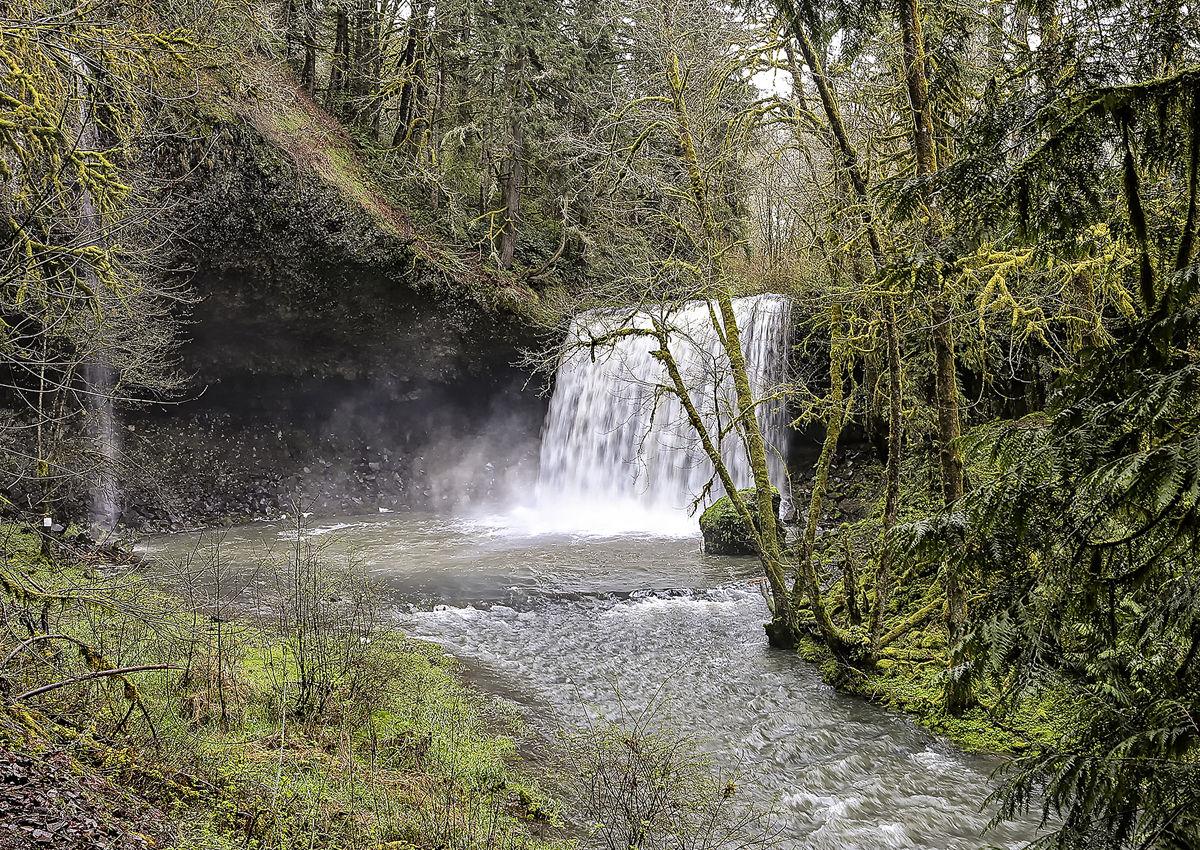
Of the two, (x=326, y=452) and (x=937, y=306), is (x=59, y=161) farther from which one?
(x=326, y=452)

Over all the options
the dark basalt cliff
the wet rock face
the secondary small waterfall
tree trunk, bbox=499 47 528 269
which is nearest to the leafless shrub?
the secondary small waterfall

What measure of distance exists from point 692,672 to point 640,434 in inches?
469

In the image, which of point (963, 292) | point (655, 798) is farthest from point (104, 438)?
point (963, 292)

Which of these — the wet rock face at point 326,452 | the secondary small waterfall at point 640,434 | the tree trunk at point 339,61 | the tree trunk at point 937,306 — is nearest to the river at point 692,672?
the tree trunk at point 937,306

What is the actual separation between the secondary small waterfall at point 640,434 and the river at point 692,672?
8.79 feet

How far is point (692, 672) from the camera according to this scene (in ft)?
26.9

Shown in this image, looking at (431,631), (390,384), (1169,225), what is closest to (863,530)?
(431,631)

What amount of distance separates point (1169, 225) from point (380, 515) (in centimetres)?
1890

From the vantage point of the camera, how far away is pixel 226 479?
19.2 metres

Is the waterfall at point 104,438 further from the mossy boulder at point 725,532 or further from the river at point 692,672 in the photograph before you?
the mossy boulder at point 725,532

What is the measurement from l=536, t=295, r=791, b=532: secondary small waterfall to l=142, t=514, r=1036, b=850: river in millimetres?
2679

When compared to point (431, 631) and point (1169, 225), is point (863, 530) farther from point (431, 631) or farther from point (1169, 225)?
point (1169, 225)

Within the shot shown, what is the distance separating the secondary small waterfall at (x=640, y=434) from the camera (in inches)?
678

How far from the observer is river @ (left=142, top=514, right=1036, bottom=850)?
5.56 m
